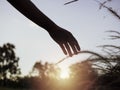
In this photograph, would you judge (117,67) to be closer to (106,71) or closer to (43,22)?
(106,71)

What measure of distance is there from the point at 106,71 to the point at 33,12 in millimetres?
684

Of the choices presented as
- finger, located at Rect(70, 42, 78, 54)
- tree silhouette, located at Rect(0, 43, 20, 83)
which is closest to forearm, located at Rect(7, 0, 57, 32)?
finger, located at Rect(70, 42, 78, 54)

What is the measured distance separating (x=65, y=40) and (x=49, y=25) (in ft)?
0.42

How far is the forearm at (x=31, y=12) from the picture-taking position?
6.48 ft

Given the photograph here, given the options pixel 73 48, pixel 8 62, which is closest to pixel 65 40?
pixel 73 48

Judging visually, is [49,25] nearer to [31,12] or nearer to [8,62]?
[31,12]

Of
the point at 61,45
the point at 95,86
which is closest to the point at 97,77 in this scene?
the point at 95,86

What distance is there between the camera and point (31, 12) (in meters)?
1.98

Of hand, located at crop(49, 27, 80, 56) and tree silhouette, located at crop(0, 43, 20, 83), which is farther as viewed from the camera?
tree silhouette, located at crop(0, 43, 20, 83)

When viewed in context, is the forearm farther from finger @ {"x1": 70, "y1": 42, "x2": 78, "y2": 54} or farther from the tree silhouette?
the tree silhouette

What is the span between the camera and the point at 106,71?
7.70ft

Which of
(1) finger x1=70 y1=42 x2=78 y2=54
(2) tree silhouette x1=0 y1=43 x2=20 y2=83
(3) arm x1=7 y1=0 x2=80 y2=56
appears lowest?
(1) finger x1=70 y1=42 x2=78 y2=54

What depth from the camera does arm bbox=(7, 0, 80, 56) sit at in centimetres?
196

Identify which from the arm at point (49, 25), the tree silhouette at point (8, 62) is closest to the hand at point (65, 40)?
the arm at point (49, 25)
